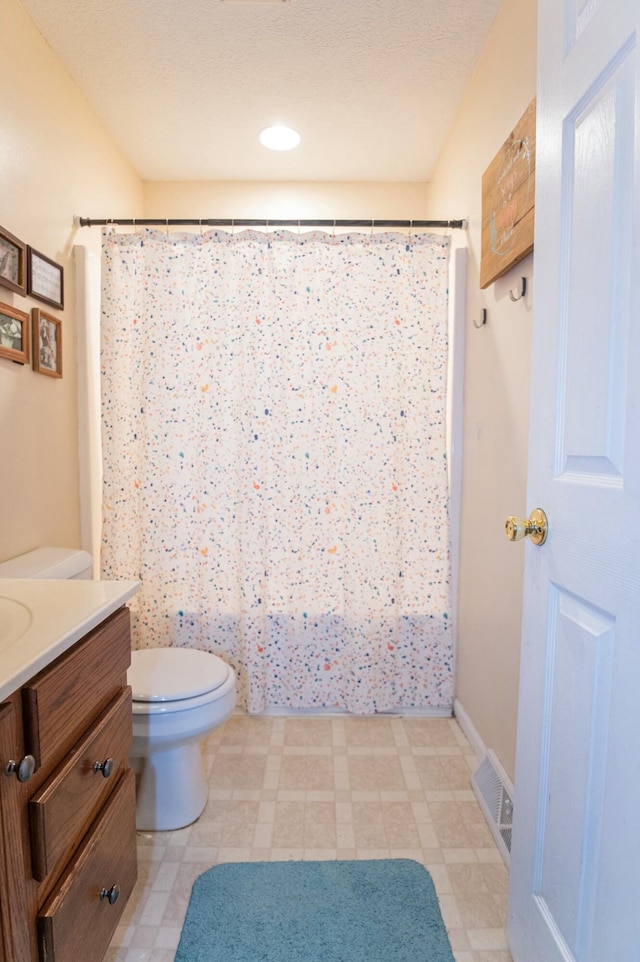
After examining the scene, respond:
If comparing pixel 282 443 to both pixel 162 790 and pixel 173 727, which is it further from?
pixel 162 790

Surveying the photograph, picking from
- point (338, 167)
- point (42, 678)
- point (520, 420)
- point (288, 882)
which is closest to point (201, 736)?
point (288, 882)

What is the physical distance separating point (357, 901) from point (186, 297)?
2.03 meters

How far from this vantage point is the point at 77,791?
2.84 feet

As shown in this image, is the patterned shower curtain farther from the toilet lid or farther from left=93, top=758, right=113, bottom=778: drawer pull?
left=93, top=758, right=113, bottom=778: drawer pull

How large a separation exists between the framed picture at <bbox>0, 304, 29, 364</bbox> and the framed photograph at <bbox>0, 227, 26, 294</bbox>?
7 cm

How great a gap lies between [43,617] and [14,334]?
3.66ft

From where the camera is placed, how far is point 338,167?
2691 mm

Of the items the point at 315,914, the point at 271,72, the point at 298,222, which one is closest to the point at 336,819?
the point at 315,914

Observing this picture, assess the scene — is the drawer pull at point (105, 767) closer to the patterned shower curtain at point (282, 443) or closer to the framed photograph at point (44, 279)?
the patterned shower curtain at point (282, 443)

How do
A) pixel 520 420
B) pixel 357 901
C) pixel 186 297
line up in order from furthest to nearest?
pixel 186 297 < pixel 520 420 < pixel 357 901

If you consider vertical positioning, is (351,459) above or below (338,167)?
below

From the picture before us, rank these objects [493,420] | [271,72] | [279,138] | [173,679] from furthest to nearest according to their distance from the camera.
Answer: [279,138], [271,72], [493,420], [173,679]

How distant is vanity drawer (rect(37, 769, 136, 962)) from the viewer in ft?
2.57

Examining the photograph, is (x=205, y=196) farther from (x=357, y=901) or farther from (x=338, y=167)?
(x=357, y=901)
